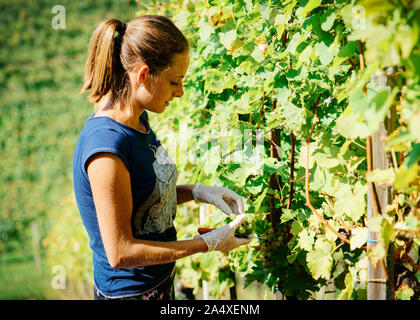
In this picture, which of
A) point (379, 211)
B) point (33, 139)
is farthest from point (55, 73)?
point (379, 211)

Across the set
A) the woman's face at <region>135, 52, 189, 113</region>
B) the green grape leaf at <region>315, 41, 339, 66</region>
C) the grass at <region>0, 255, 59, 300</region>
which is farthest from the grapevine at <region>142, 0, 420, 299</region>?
the grass at <region>0, 255, 59, 300</region>

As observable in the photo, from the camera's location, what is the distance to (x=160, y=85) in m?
1.55

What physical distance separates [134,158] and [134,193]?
13 cm

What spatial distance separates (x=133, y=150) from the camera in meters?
1.46

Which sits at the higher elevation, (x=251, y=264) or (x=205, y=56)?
(x=205, y=56)

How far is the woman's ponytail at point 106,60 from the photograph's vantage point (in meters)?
1.52

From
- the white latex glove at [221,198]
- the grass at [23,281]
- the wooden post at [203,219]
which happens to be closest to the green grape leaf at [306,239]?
the white latex glove at [221,198]

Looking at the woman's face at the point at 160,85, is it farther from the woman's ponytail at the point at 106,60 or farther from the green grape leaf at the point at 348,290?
the green grape leaf at the point at 348,290

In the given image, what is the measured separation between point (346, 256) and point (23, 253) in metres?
5.82

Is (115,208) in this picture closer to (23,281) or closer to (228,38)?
(228,38)

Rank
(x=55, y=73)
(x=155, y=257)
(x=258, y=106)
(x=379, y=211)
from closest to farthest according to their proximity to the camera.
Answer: (x=379, y=211) < (x=155, y=257) < (x=258, y=106) < (x=55, y=73)

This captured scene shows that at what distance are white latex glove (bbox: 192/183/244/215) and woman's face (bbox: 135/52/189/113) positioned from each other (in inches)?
21.3

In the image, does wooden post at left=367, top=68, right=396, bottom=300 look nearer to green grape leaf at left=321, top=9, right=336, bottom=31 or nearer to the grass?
green grape leaf at left=321, top=9, right=336, bottom=31
